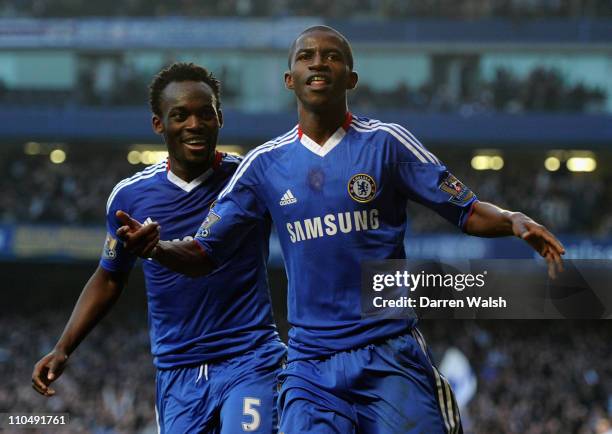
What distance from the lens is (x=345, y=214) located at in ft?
15.3

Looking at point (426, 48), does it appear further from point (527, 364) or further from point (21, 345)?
point (21, 345)

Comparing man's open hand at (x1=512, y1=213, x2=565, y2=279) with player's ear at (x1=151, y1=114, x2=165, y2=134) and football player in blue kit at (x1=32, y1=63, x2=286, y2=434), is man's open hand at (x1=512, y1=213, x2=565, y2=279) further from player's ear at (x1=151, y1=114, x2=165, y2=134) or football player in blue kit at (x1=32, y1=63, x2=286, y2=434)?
player's ear at (x1=151, y1=114, x2=165, y2=134)

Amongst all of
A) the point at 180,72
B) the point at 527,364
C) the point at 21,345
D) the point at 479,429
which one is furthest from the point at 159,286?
the point at 21,345

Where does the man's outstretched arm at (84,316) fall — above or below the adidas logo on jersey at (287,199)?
below

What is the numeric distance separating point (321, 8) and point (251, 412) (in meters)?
25.9

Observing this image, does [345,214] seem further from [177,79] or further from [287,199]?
[177,79]

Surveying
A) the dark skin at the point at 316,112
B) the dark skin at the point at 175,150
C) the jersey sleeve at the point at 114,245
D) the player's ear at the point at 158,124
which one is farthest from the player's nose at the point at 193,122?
the dark skin at the point at 316,112

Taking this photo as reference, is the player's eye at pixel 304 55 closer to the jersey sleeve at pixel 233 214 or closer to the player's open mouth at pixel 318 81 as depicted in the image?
the player's open mouth at pixel 318 81

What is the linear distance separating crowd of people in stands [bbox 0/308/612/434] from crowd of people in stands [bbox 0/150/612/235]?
2.52 m

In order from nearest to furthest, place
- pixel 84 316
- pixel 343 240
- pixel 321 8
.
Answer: pixel 343 240 < pixel 84 316 < pixel 321 8

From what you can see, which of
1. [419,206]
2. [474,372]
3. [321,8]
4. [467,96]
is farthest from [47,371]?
[321,8]

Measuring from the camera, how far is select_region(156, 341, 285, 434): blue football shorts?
5.33 metres

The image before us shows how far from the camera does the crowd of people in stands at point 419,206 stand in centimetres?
2628

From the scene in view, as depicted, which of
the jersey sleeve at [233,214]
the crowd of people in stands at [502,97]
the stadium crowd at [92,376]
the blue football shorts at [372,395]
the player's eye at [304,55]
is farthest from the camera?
the crowd of people in stands at [502,97]
